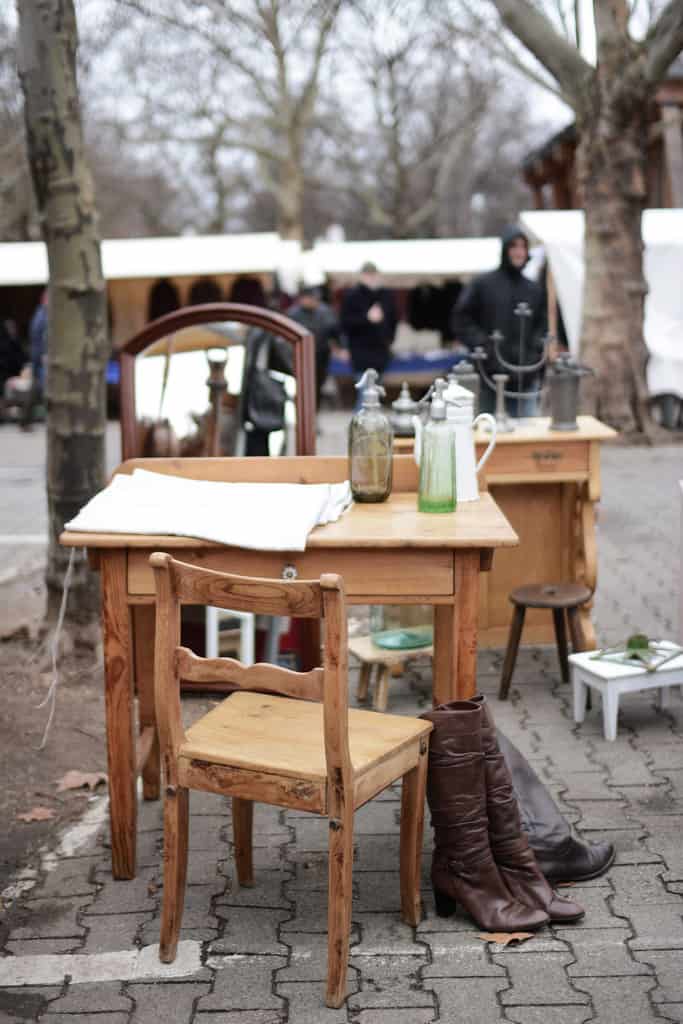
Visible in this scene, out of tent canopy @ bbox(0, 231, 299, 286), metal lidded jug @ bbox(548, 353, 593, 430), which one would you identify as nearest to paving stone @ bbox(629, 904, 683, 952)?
metal lidded jug @ bbox(548, 353, 593, 430)

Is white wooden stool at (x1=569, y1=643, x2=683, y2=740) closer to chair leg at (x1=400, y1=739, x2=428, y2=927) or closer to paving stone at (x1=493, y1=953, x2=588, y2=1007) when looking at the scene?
chair leg at (x1=400, y1=739, x2=428, y2=927)

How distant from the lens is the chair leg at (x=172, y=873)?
11.5 ft

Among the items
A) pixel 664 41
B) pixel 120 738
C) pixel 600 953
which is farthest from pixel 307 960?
pixel 664 41

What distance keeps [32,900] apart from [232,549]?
1.19m

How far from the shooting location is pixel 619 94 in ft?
42.0

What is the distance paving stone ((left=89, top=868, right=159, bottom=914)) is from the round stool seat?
224 centimetres

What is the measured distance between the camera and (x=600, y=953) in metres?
3.52

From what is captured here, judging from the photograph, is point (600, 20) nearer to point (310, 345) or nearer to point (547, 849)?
point (310, 345)

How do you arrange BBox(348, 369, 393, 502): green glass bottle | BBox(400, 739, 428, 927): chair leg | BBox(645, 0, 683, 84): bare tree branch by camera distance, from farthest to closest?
BBox(645, 0, 683, 84): bare tree branch, BBox(348, 369, 393, 502): green glass bottle, BBox(400, 739, 428, 927): chair leg

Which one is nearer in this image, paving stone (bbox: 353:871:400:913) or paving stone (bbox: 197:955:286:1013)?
paving stone (bbox: 197:955:286:1013)

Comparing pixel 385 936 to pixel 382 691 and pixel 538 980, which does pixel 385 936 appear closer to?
pixel 538 980

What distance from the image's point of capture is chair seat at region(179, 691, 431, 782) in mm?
3398

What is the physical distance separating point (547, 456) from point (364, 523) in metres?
2.32

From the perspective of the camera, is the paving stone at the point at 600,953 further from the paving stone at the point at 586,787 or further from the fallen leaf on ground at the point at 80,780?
the fallen leaf on ground at the point at 80,780
